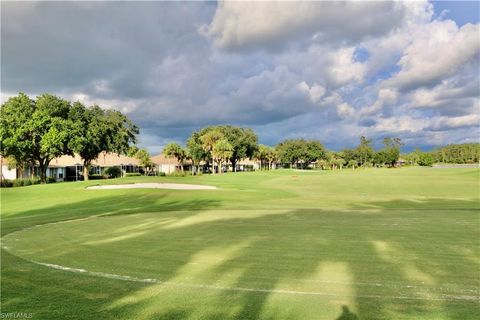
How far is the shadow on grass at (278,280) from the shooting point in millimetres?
6211

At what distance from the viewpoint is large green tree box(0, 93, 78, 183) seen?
2146 inches

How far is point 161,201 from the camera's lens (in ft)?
104

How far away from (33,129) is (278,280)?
5613 cm

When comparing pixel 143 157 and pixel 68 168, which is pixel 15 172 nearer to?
pixel 68 168

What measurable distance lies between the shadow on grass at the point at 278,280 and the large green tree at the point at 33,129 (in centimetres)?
4808

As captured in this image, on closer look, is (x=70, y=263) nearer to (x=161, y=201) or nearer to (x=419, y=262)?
(x=419, y=262)

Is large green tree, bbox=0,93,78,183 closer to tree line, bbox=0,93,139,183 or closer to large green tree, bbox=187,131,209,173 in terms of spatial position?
tree line, bbox=0,93,139,183

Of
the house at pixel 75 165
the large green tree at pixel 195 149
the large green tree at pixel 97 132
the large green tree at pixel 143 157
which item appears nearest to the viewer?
the large green tree at pixel 97 132

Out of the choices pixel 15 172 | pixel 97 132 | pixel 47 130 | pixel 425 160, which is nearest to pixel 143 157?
pixel 15 172

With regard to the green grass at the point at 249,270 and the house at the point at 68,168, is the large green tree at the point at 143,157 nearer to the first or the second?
the house at the point at 68,168

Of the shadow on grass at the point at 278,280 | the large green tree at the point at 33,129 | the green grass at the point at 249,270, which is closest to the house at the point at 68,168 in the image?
the large green tree at the point at 33,129

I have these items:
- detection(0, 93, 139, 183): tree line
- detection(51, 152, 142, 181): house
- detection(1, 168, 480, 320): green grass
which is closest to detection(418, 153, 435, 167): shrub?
detection(51, 152, 142, 181): house

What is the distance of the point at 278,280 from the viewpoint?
311 inches

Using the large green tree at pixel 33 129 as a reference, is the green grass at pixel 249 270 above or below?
below
